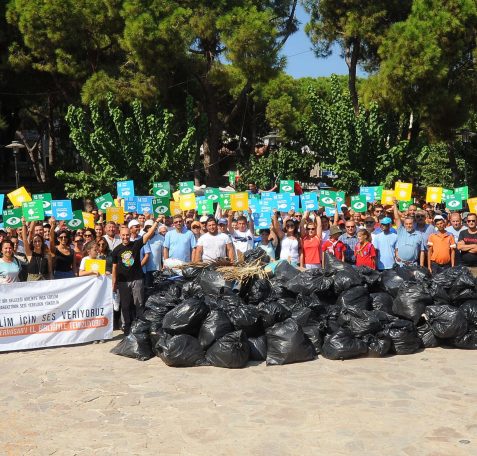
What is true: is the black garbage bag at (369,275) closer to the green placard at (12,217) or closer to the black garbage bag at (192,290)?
the black garbage bag at (192,290)

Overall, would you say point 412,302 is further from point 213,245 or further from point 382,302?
point 213,245

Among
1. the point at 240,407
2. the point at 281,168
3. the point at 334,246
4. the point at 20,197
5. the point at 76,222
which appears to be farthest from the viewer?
the point at 281,168

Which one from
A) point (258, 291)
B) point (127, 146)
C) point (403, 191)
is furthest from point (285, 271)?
point (127, 146)

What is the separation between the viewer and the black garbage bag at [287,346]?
27.3ft

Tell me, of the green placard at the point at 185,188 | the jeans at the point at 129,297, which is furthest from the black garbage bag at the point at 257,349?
the green placard at the point at 185,188

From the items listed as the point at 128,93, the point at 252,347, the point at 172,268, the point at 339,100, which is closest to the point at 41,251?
the point at 172,268

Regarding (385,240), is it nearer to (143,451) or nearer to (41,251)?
(41,251)

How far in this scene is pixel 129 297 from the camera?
9.75 m

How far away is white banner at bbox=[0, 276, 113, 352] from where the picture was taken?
29.6ft

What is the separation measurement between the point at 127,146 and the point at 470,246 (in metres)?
12.6

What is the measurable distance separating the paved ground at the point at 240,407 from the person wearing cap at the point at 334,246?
2598 millimetres

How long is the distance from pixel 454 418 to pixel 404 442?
30.5 inches

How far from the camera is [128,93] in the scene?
2141 centimetres

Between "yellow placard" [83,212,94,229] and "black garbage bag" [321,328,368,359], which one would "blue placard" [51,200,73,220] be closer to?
"yellow placard" [83,212,94,229]
